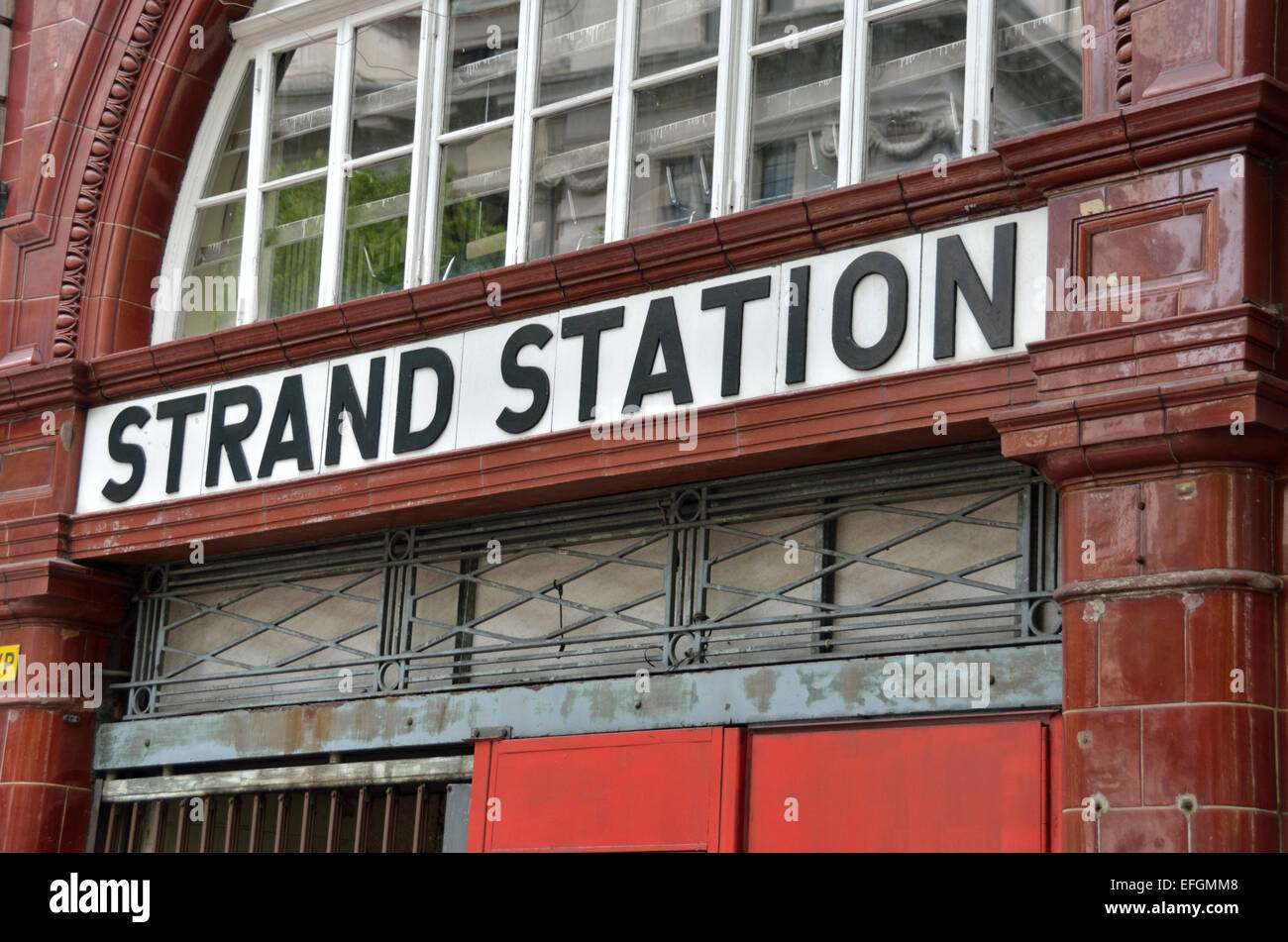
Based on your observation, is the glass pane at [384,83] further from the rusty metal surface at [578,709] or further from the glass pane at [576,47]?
the rusty metal surface at [578,709]

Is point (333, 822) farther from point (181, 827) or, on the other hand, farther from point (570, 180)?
point (570, 180)

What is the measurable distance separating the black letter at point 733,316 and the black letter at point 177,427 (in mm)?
3452

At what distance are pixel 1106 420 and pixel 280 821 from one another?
5.05 m

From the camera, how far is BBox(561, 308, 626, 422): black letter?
9.23 m

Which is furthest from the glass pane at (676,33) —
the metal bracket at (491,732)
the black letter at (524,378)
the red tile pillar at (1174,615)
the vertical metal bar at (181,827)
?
the vertical metal bar at (181,827)

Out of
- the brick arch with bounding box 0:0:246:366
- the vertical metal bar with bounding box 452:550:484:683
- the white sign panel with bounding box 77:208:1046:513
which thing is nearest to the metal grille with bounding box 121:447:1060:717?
the vertical metal bar with bounding box 452:550:484:683

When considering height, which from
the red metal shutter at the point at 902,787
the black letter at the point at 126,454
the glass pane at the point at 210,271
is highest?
the glass pane at the point at 210,271

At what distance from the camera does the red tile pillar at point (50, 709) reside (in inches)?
428

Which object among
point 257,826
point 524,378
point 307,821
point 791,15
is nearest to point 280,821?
point 307,821

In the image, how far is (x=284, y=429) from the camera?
1045cm

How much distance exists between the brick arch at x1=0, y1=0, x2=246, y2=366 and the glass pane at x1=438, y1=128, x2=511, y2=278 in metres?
2.14

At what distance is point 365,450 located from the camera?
1003cm

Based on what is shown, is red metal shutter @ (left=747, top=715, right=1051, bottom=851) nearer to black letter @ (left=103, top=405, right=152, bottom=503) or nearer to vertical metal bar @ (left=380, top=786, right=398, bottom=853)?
vertical metal bar @ (left=380, top=786, right=398, bottom=853)
